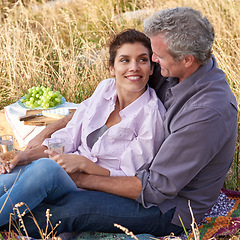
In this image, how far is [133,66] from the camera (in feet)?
9.67

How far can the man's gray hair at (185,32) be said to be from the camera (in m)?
2.53

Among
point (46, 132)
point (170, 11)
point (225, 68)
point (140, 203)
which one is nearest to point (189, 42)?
point (170, 11)

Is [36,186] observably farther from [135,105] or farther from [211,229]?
[211,229]

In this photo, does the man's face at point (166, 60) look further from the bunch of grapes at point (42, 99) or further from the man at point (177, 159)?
the bunch of grapes at point (42, 99)

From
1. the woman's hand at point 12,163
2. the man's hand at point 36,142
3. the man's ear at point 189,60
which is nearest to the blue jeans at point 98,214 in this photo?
the woman's hand at point 12,163

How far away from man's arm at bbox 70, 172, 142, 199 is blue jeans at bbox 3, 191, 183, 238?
4cm

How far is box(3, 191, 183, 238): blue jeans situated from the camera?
2.59m

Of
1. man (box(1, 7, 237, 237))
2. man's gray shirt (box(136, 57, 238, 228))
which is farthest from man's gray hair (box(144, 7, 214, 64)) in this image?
man's gray shirt (box(136, 57, 238, 228))

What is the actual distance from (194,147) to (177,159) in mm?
135

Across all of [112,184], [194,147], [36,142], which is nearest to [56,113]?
[36,142]

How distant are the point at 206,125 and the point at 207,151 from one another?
0.17 meters

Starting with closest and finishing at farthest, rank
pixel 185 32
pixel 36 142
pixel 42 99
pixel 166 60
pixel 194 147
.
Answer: pixel 194 147
pixel 185 32
pixel 166 60
pixel 36 142
pixel 42 99

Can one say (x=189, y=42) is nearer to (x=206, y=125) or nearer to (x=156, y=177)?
(x=206, y=125)

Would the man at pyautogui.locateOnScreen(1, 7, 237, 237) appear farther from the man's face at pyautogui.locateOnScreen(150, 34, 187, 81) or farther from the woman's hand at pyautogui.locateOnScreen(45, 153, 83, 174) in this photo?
the woman's hand at pyautogui.locateOnScreen(45, 153, 83, 174)
